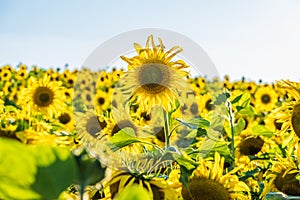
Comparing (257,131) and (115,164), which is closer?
(115,164)

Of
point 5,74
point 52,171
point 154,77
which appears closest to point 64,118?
point 154,77

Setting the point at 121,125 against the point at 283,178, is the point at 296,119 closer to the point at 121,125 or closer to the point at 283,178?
the point at 283,178

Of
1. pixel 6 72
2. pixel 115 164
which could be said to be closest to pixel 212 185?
pixel 115 164

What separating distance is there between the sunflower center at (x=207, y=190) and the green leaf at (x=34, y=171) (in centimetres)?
82

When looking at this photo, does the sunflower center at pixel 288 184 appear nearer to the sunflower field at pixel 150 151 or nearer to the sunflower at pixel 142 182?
the sunflower field at pixel 150 151

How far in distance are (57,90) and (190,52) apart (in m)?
2.83

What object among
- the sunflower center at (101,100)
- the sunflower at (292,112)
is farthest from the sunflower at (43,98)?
the sunflower at (292,112)

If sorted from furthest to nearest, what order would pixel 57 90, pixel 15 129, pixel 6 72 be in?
pixel 6 72
pixel 57 90
pixel 15 129

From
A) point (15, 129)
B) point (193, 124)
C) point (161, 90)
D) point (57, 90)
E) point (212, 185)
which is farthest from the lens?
point (57, 90)

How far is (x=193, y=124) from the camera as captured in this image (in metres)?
1.48

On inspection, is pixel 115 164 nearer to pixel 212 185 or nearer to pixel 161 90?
pixel 212 185

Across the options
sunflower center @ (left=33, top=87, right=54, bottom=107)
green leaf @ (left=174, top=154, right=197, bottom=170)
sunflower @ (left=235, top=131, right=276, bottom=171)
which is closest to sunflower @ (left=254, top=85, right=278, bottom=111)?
sunflower center @ (left=33, top=87, right=54, bottom=107)

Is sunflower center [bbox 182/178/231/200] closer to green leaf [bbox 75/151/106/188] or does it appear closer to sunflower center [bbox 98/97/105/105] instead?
green leaf [bbox 75/151/106/188]

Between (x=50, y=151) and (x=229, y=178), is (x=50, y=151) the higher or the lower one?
the higher one
